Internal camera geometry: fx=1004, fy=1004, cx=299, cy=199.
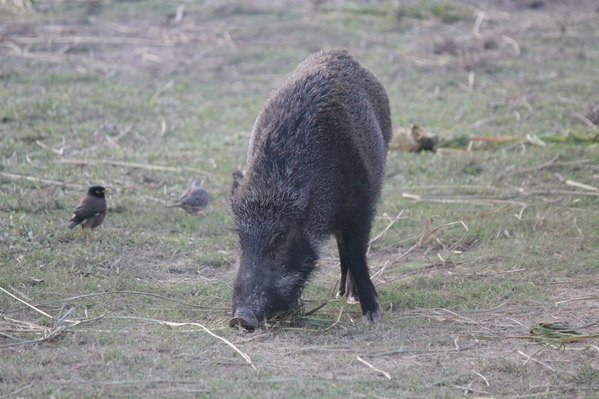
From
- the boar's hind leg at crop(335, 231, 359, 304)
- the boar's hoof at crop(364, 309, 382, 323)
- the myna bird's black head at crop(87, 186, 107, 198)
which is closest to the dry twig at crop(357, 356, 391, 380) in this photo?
the boar's hoof at crop(364, 309, 382, 323)

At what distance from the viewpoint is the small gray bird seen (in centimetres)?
837

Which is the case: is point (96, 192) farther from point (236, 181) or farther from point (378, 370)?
point (378, 370)

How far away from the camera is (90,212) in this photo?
7.64 meters

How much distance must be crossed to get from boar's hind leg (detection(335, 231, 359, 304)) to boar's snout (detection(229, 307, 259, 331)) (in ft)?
3.74

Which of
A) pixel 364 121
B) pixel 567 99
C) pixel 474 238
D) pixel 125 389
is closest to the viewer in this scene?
pixel 125 389

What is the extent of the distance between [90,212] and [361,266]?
2329mm

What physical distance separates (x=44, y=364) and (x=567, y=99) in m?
8.88

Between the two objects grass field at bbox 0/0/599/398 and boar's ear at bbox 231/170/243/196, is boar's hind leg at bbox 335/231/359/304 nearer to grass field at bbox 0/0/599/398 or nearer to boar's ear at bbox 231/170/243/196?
grass field at bbox 0/0/599/398

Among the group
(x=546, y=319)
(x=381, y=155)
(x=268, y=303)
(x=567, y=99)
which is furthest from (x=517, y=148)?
(x=268, y=303)

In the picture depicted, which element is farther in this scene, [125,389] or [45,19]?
[45,19]

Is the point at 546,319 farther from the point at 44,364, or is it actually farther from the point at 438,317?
the point at 44,364

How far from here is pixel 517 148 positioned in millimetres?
10438

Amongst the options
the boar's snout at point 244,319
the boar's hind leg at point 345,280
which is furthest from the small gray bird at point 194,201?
the boar's snout at point 244,319

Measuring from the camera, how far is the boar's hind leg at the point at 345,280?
6.75 meters
